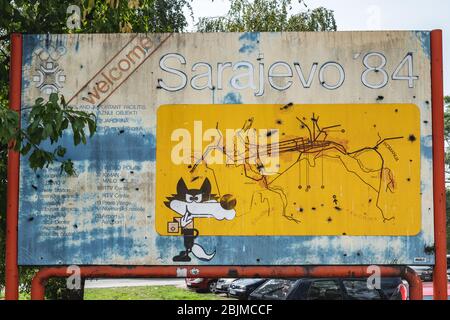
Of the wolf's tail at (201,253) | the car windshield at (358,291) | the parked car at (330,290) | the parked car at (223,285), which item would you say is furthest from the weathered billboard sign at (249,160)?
the parked car at (223,285)

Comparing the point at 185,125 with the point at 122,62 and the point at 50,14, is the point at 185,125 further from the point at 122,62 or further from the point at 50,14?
the point at 50,14

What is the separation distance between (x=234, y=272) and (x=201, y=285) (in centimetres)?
1771

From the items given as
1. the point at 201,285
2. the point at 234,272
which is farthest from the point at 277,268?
the point at 201,285

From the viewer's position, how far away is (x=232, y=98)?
616cm

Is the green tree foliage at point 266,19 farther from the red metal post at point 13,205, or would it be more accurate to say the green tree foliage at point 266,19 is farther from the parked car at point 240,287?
the red metal post at point 13,205

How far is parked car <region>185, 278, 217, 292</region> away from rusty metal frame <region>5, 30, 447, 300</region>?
673 inches

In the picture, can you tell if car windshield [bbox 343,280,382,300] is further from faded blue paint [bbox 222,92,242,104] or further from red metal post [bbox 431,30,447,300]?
faded blue paint [bbox 222,92,242,104]

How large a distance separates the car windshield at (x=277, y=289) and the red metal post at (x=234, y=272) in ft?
28.1

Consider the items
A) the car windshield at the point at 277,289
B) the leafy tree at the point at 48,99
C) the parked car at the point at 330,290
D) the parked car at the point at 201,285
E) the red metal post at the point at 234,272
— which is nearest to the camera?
the leafy tree at the point at 48,99

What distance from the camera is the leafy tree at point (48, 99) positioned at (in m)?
5.15

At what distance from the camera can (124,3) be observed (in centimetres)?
749

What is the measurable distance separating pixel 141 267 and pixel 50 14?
10.4 feet
